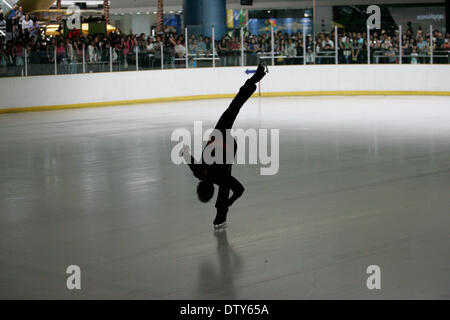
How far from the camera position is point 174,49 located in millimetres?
26266

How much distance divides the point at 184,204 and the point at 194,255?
8.00ft

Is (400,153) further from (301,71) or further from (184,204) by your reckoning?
(301,71)

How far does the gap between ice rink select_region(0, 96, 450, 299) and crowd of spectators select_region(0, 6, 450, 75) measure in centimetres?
715

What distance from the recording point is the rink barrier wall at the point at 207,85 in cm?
2345

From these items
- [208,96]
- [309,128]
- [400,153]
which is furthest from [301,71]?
[400,153]

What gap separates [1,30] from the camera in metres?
27.3

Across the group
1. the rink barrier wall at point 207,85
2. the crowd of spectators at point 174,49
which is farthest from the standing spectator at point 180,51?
the rink barrier wall at point 207,85

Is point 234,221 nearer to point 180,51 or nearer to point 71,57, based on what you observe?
point 71,57

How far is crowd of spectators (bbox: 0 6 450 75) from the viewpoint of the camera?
75.8 feet

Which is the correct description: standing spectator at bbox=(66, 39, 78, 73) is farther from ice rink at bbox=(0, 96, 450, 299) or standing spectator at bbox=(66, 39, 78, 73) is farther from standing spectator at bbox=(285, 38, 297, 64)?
standing spectator at bbox=(285, 38, 297, 64)

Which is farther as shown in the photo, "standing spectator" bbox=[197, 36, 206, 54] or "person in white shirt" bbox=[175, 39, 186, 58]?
"standing spectator" bbox=[197, 36, 206, 54]

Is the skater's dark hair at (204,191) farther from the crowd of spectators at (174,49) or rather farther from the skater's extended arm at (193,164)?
the crowd of spectators at (174,49)

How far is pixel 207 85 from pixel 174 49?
1759mm

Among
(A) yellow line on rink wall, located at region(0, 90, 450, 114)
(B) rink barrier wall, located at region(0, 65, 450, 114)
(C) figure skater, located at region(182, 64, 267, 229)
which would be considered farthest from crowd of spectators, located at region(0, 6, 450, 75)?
(C) figure skater, located at region(182, 64, 267, 229)
